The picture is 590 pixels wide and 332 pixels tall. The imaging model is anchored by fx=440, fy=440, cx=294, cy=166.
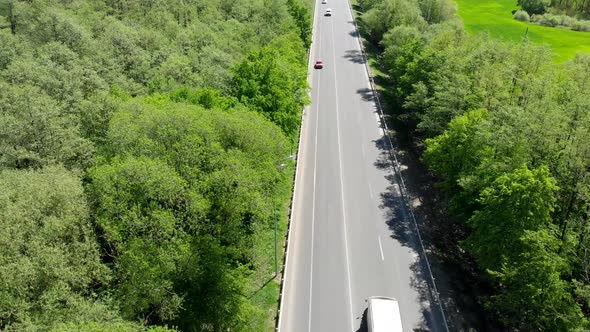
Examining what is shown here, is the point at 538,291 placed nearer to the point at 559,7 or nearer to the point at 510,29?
the point at 510,29

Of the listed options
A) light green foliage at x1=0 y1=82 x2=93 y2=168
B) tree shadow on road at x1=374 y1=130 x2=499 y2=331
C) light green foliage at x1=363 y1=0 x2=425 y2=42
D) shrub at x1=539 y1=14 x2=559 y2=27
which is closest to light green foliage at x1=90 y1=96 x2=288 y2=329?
light green foliage at x1=0 y1=82 x2=93 y2=168

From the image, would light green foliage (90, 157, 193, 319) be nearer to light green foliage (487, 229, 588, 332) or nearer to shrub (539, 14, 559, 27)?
light green foliage (487, 229, 588, 332)

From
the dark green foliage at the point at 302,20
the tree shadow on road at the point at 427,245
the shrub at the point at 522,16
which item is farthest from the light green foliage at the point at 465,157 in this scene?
the shrub at the point at 522,16

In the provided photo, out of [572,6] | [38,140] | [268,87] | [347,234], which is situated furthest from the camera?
[572,6]

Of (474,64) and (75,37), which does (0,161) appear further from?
(474,64)

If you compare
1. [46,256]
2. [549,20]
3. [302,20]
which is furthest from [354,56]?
[46,256]

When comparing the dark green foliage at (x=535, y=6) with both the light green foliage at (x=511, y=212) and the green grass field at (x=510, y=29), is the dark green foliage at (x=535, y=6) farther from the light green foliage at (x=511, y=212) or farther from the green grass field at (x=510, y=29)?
the light green foliage at (x=511, y=212)
